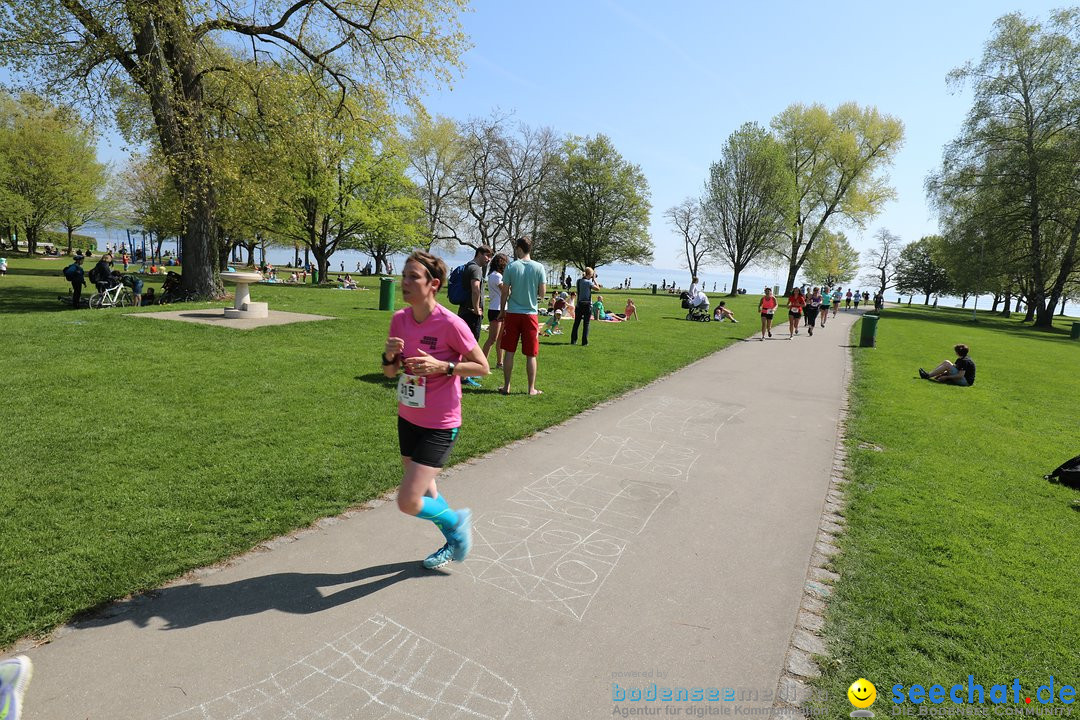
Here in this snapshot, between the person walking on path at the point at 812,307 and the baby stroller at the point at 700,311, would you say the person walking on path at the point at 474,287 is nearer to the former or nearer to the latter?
the person walking on path at the point at 812,307

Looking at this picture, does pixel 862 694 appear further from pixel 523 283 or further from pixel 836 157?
pixel 836 157

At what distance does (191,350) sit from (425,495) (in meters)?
8.29

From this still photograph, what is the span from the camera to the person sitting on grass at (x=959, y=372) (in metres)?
12.1

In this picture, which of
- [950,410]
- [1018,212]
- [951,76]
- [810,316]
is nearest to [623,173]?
[951,76]

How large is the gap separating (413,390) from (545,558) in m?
1.51

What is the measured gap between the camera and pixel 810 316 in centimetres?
2223

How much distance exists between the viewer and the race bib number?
10.8 feet

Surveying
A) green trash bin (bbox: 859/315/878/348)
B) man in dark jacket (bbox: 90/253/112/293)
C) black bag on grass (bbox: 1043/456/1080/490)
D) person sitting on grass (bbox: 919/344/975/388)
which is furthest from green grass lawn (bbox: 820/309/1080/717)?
man in dark jacket (bbox: 90/253/112/293)

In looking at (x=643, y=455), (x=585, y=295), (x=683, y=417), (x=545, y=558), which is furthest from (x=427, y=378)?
(x=585, y=295)

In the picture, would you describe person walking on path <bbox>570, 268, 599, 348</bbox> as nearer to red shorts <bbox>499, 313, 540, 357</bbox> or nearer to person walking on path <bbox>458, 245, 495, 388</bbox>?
person walking on path <bbox>458, 245, 495, 388</bbox>

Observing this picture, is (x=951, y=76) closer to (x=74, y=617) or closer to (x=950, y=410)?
(x=950, y=410)

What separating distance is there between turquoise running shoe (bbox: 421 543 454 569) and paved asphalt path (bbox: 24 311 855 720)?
87 millimetres

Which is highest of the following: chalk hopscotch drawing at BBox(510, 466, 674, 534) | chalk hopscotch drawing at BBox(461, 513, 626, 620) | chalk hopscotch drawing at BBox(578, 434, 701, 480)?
chalk hopscotch drawing at BBox(578, 434, 701, 480)

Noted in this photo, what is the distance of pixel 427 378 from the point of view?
3299 millimetres
